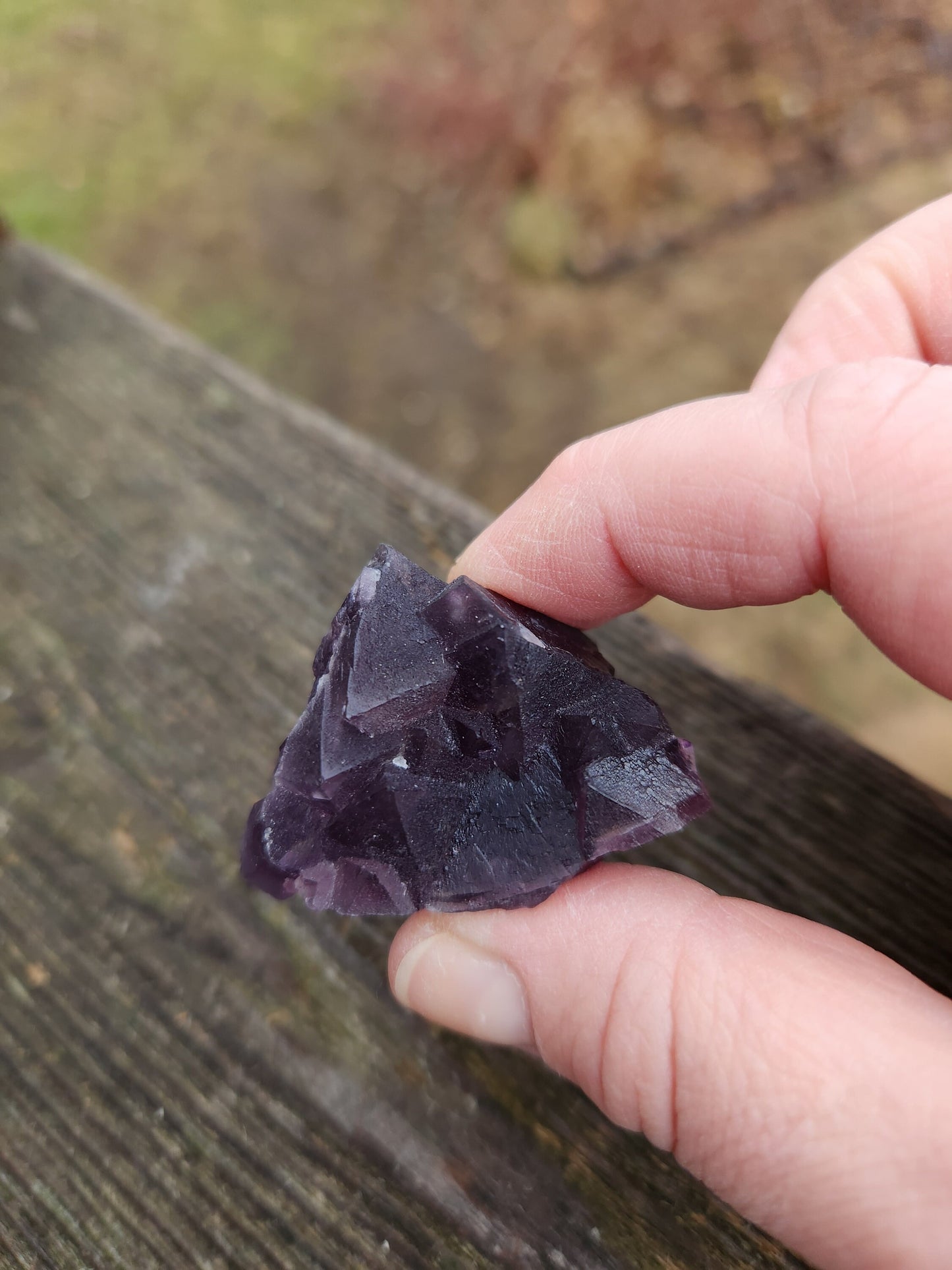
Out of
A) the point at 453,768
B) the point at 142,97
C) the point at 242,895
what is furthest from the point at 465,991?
the point at 142,97

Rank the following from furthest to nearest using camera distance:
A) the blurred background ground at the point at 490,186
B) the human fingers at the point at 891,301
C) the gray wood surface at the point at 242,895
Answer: the blurred background ground at the point at 490,186
the human fingers at the point at 891,301
the gray wood surface at the point at 242,895

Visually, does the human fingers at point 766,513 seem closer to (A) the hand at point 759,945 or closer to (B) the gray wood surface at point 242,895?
(A) the hand at point 759,945

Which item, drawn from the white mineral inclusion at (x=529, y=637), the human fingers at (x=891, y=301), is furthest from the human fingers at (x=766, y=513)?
the human fingers at (x=891, y=301)

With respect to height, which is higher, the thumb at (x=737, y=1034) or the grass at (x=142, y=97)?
the grass at (x=142, y=97)

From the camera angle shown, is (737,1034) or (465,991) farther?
(465,991)

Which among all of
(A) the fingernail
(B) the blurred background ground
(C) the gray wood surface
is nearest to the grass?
(B) the blurred background ground

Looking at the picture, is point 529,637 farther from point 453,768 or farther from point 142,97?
point 142,97

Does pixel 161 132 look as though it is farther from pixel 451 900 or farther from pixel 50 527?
pixel 451 900
